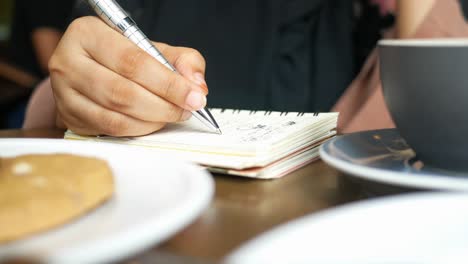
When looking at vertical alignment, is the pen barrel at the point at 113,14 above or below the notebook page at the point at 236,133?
above

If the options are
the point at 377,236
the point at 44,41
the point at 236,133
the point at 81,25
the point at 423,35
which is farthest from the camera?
the point at 44,41

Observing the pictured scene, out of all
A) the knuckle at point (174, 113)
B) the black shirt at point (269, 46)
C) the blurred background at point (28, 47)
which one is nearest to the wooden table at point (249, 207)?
the knuckle at point (174, 113)

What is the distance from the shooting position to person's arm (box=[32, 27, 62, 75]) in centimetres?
248

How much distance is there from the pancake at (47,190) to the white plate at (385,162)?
0.48 ft

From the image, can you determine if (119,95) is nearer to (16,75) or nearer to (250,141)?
(250,141)

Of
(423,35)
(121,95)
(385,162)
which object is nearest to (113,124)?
(121,95)

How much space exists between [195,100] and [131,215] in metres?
0.27

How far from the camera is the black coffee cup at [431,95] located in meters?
0.35

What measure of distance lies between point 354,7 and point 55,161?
1.00 m

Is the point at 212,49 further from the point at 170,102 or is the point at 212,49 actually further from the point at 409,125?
the point at 409,125

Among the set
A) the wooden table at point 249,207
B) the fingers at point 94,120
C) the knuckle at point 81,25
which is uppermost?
the knuckle at point 81,25

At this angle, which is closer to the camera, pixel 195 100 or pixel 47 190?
pixel 47 190

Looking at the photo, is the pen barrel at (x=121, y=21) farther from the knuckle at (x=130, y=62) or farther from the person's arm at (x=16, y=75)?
the person's arm at (x=16, y=75)

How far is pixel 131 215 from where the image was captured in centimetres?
25
